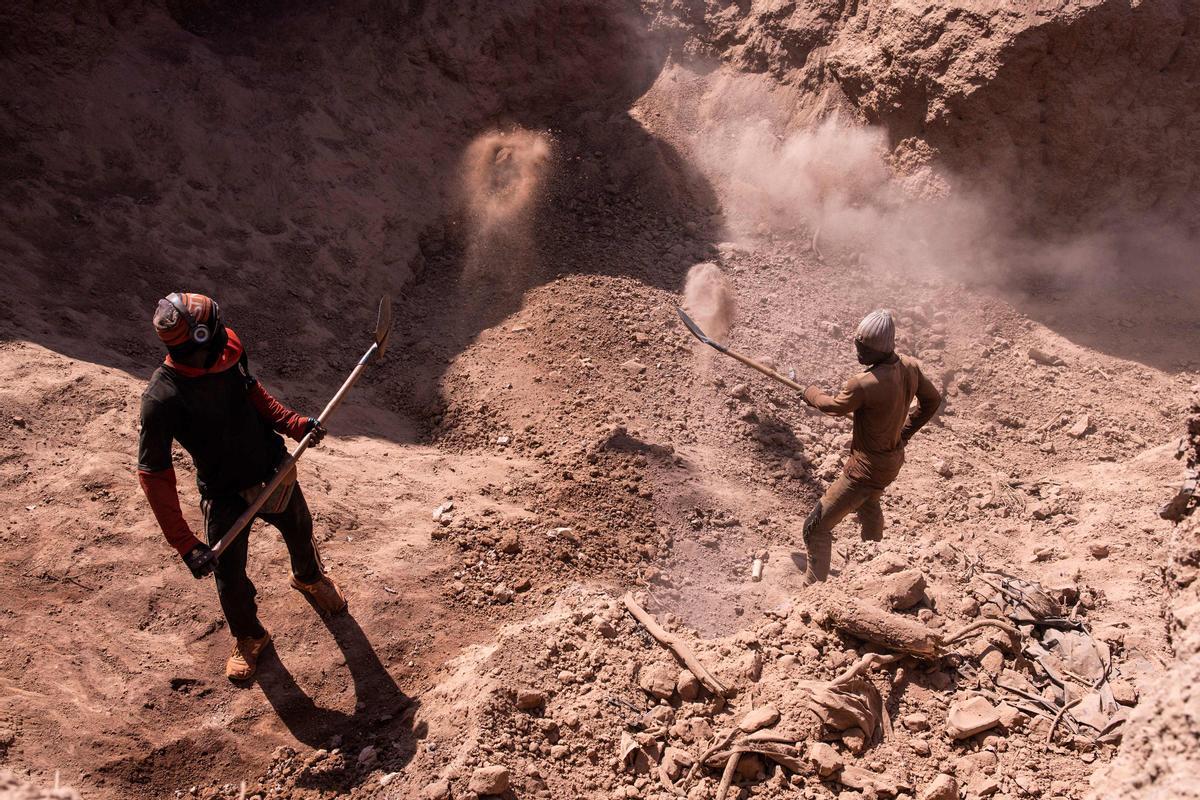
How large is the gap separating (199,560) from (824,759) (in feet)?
8.89

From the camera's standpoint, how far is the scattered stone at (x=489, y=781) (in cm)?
317

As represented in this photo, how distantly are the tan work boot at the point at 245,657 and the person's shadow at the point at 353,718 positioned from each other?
3.2 inches

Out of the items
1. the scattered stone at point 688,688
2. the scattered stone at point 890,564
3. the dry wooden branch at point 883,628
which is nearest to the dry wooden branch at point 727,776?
the scattered stone at point 688,688

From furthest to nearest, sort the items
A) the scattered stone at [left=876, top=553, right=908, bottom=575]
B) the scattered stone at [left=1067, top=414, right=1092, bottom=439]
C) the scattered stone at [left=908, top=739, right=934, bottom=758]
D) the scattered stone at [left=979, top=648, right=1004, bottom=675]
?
1. the scattered stone at [left=1067, top=414, right=1092, bottom=439]
2. the scattered stone at [left=876, top=553, right=908, bottom=575]
3. the scattered stone at [left=979, top=648, right=1004, bottom=675]
4. the scattered stone at [left=908, top=739, right=934, bottom=758]

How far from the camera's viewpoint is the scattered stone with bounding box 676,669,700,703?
3676 mm

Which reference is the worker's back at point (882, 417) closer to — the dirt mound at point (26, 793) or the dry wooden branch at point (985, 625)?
the dry wooden branch at point (985, 625)

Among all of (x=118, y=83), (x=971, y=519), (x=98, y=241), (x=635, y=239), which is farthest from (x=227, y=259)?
(x=971, y=519)

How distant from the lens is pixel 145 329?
19.6 ft

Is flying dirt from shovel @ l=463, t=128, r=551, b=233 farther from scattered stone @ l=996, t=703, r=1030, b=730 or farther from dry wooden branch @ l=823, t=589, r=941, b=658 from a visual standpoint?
scattered stone @ l=996, t=703, r=1030, b=730

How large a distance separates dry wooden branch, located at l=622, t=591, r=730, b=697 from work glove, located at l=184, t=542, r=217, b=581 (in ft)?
6.83

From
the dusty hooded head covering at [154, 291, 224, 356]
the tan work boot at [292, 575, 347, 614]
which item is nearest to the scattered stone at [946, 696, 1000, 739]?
the tan work boot at [292, 575, 347, 614]

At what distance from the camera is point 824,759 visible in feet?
10.4

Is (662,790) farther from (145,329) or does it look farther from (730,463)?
(145,329)

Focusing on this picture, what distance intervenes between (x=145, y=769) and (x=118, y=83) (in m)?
6.39
